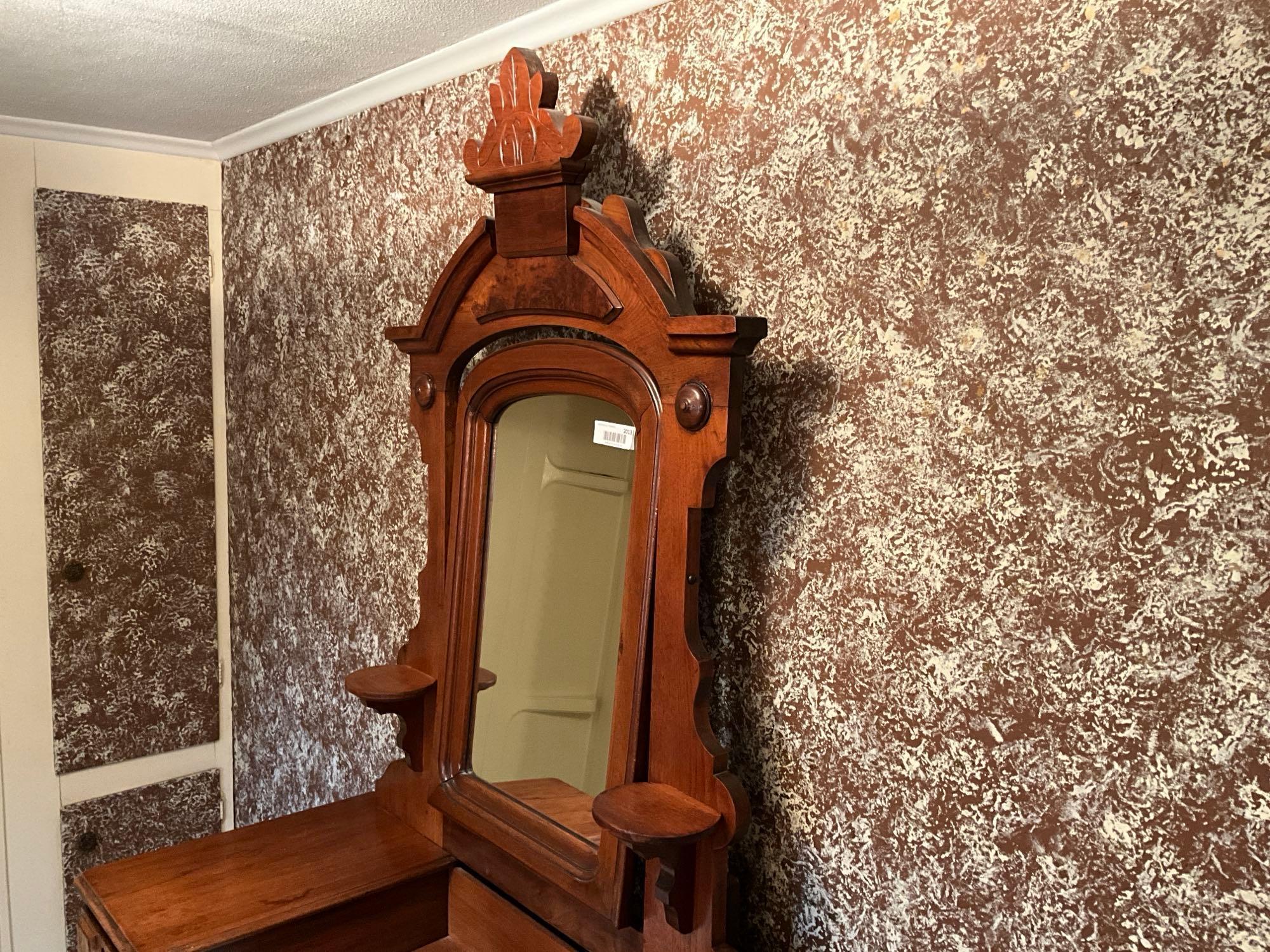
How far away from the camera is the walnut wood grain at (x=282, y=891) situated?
138cm

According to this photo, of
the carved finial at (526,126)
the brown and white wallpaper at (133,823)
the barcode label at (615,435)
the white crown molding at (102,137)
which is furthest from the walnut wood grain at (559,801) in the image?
the white crown molding at (102,137)

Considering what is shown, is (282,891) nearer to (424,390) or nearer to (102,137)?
(424,390)

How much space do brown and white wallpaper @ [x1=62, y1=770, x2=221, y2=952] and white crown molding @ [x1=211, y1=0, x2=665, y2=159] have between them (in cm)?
165

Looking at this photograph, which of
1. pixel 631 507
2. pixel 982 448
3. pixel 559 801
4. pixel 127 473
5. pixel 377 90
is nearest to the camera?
pixel 982 448

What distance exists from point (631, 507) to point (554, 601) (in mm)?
234

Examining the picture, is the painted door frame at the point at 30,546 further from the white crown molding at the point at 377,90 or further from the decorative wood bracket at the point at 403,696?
the decorative wood bracket at the point at 403,696

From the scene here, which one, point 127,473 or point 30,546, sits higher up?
point 127,473

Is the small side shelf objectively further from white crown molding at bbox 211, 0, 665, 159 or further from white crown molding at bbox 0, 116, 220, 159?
white crown molding at bbox 0, 116, 220, 159

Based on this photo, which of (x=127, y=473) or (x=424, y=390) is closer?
(x=424, y=390)

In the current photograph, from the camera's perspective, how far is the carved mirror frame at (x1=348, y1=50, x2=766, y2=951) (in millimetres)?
1165

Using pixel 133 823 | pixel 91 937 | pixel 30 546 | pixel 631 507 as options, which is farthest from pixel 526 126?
pixel 133 823

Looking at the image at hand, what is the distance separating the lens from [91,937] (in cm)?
147

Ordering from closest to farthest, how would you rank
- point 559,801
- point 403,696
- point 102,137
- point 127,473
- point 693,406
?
point 693,406
point 559,801
point 403,696
point 102,137
point 127,473

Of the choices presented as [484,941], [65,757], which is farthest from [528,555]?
[65,757]
